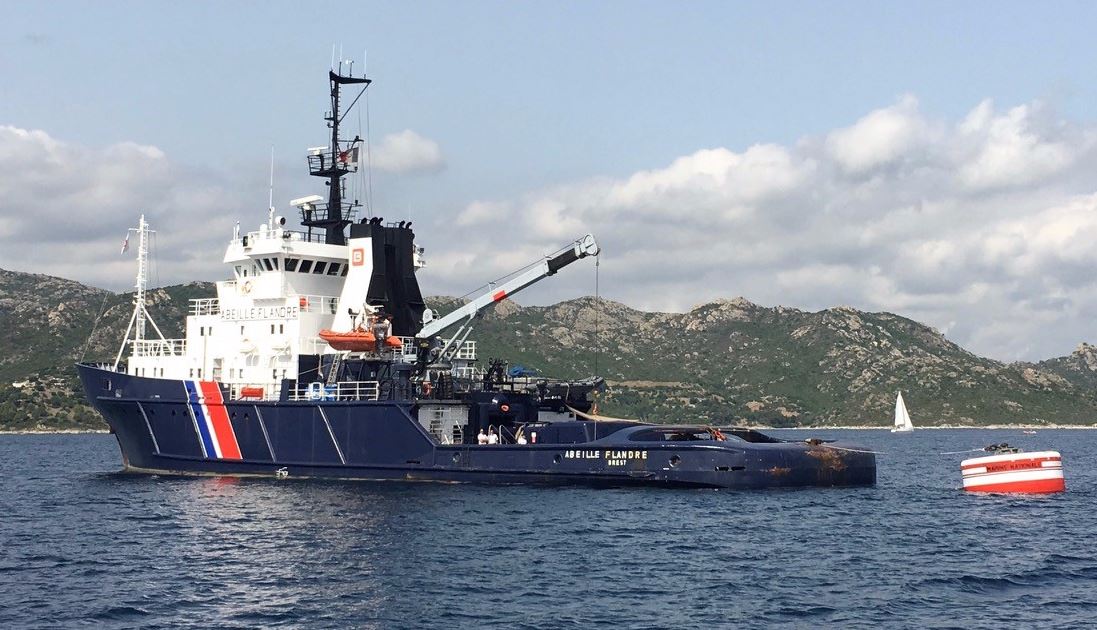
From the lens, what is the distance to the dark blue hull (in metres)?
40.8

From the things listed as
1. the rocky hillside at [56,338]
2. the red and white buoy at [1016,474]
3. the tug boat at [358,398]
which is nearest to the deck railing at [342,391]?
the tug boat at [358,398]

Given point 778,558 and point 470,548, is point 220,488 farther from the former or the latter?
point 778,558

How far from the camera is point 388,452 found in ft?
144

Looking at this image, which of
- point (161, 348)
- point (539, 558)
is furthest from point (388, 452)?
point (539, 558)

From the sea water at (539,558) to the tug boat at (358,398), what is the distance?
3.95 feet

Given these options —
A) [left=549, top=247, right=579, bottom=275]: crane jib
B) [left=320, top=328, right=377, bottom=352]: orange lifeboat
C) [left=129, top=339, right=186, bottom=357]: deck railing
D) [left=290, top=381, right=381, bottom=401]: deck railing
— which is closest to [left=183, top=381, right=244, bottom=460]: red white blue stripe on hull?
[left=290, top=381, right=381, bottom=401]: deck railing

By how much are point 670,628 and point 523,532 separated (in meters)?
11.0

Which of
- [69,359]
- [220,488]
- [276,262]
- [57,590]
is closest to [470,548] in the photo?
[57,590]

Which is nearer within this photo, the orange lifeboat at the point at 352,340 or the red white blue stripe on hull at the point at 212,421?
the orange lifeboat at the point at 352,340

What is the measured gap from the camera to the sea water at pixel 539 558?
75.9ft

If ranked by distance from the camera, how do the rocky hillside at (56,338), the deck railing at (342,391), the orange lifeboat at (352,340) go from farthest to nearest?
the rocky hillside at (56,338)
the orange lifeboat at (352,340)
the deck railing at (342,391)

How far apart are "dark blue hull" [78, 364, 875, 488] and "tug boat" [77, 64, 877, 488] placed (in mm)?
56

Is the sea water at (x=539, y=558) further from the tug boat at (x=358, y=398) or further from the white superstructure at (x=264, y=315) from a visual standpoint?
the white superstructure at (x=264, y=315)

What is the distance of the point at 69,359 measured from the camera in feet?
526
